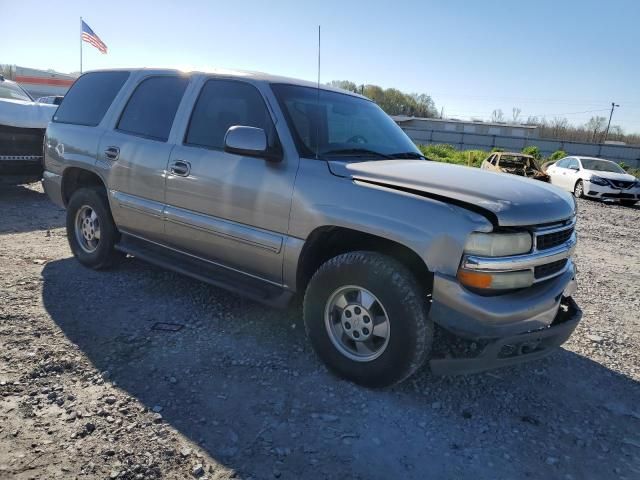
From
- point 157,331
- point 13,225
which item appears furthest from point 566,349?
point 13,225

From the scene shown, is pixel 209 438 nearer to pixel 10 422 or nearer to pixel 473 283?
pixel 10 422

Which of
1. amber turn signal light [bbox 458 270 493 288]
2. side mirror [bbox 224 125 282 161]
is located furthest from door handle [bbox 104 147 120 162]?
amber turn signal light [bbox 458 270 493 288]

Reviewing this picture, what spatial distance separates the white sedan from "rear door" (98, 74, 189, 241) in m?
14.7

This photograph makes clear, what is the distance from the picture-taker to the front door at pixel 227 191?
3406 mm

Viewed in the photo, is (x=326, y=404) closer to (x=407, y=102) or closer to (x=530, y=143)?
(x=530, y=143)

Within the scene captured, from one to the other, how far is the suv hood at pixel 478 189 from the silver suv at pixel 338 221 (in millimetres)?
14

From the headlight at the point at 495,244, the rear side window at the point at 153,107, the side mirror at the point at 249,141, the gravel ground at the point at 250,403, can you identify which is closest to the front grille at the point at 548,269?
the headlight at the point at 495,244

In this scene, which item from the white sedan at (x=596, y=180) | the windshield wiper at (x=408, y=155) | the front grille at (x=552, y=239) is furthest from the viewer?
the white sedan at (x=596, y=180)

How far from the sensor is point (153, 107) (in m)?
4.34

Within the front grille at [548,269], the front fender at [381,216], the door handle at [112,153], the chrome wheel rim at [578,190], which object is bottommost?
the chrome wheel rim at [578,190]

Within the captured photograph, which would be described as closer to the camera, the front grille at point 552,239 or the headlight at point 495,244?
the headlight at point 495,244

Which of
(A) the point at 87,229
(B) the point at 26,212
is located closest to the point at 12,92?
(B) the point at 26,212

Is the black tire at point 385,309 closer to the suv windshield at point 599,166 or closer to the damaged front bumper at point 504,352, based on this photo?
the damaged front bumper at point 504,352

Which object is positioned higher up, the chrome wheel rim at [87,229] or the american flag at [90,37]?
the american flag at [90,37]
